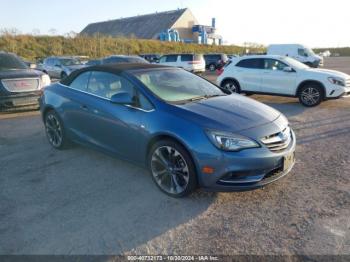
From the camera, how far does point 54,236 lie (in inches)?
121

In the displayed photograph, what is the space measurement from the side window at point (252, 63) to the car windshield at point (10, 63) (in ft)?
23.5

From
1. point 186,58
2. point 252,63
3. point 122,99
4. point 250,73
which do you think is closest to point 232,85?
point 250,73

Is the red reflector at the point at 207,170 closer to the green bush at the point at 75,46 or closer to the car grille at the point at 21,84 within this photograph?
the car grille at the point at 21,84

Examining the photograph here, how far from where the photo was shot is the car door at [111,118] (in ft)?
13.4

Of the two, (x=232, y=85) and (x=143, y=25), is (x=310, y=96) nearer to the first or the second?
(x=232, y=85)

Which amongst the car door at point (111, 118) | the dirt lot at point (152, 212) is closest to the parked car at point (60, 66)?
the dirt lot at point (152, 212)

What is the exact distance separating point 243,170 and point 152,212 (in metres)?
1.11

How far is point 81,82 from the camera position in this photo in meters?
5.09

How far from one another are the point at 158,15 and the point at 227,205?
227 feet

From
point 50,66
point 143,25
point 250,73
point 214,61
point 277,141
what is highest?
point 143,25

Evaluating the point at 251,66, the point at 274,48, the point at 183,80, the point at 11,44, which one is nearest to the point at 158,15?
the point at 11,44

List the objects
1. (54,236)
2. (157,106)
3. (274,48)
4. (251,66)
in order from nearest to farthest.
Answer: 1. (54,236)
2. (157,106)
3. (251,66)
4. (274,48)

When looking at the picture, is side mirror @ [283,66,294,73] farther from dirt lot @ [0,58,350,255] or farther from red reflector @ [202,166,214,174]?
red reflector @ [202,166,214,174]

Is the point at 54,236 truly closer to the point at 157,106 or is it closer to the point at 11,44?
the point at 157,106
